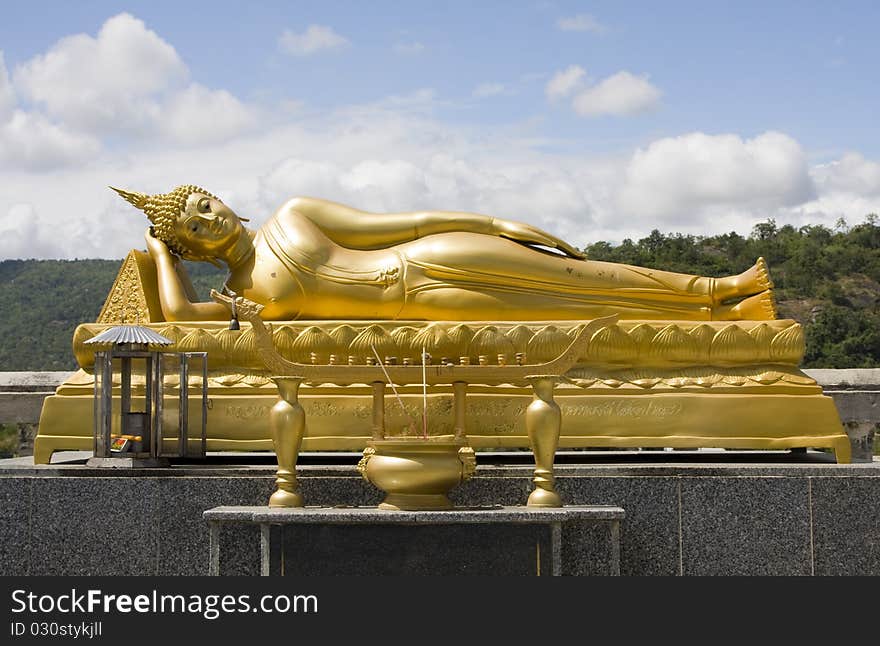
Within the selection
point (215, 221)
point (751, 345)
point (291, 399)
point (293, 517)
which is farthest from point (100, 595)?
point (751, 345)

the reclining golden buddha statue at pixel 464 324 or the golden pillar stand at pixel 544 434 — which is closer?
the golden pillar stand at pixel 544 434

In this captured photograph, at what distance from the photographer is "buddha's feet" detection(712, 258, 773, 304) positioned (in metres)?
6.59

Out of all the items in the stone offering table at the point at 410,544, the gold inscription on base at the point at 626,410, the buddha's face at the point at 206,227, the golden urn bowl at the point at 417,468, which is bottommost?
the stone offering table at the point at 410,544

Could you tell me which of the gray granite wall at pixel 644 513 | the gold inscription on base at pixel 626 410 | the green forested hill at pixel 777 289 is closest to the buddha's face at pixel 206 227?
the gray granite wall at pixel 644 513

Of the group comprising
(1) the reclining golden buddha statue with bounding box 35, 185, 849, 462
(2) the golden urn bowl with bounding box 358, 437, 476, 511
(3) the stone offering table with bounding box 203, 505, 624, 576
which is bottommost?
(3) the stone offering table with bounding box 203, 505, 624, 576

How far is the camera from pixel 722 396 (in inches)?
236

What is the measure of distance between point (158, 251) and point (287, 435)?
2.10 meters

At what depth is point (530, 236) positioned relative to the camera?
6848 millimetres

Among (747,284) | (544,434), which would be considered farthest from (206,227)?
(747,284)

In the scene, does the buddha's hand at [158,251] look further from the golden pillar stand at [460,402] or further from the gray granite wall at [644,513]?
the golden pillar stand at [460,402]

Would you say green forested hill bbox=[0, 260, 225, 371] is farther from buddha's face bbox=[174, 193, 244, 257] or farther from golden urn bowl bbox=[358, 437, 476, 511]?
golden urn bowl bbox=[358, 437, 476, 511]

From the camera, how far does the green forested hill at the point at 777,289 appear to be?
667 inches

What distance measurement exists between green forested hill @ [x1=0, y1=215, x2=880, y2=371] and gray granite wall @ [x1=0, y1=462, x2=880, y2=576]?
1058 cm

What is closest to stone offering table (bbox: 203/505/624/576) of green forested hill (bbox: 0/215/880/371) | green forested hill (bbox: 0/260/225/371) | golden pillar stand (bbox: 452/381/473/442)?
golden pillar stand (bbox: 452/381/473/442)
